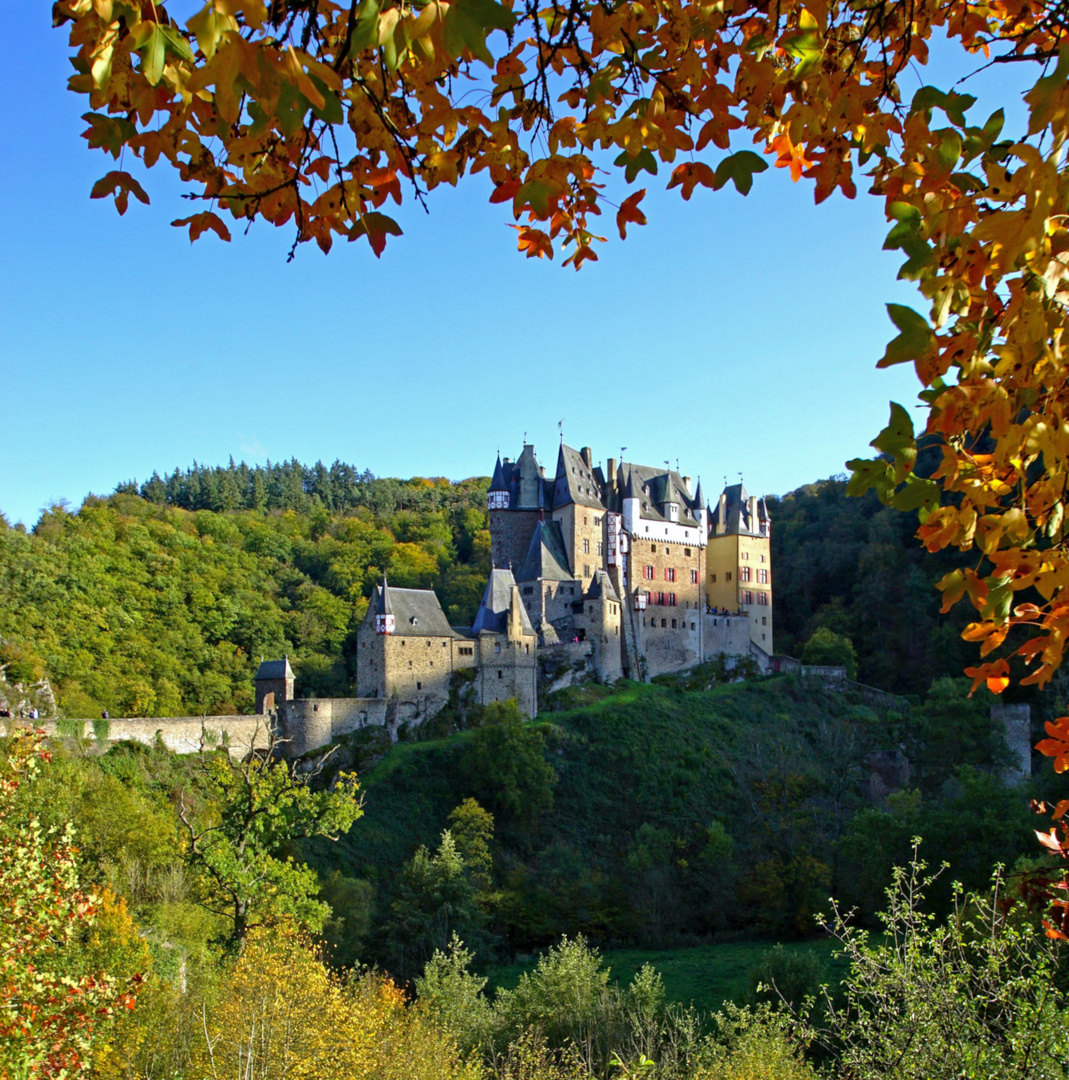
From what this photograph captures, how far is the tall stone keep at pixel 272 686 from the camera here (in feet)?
131

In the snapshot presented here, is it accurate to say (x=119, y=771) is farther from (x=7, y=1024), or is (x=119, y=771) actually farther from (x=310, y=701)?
(x=7, y=1024)

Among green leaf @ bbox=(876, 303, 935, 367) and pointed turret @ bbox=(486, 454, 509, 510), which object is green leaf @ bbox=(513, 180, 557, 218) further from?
pointed turret @ bbox=(486, 454, 509, 510)

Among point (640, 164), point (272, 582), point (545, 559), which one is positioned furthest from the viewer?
point (272, 582)

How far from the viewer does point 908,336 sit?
278 centimetres

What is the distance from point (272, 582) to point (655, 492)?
931 inches

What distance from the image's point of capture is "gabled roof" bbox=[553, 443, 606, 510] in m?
53.7

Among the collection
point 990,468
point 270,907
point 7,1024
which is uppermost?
point 990,468

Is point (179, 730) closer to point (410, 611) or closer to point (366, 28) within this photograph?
point (410, 611)

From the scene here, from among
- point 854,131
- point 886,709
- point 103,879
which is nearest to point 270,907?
point 103,879

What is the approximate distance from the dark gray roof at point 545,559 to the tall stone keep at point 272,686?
13.4 m

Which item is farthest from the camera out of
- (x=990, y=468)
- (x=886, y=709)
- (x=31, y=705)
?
(x=886, y=709)

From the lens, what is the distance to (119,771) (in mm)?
34625

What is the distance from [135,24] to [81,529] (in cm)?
5490

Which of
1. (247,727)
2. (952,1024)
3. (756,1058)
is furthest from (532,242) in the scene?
(247,727)
